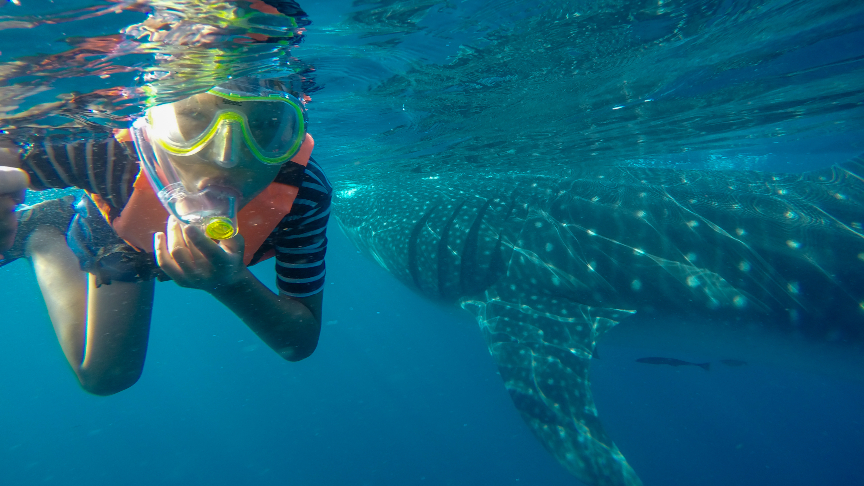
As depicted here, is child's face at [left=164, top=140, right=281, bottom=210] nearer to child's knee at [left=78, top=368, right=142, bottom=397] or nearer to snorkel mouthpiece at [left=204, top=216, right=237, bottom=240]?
snorkel mouthpiece at [left=204, top=216, right=237, bottom=240]

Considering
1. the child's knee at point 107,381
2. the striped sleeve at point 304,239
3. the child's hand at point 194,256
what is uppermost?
the child's hand at point 194,256

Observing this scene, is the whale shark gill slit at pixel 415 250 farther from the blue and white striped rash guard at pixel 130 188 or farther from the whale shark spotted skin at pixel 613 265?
the blue and white striped rash guard at pixel 130 188

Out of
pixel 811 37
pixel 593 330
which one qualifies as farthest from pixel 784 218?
pixel 593 330

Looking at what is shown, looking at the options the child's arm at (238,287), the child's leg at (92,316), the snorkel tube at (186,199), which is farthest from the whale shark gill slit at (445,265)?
the snorkel tube at (186,199)

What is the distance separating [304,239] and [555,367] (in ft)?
14.5

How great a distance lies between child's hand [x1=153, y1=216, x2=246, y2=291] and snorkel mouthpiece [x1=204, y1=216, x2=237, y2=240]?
0.04 metres

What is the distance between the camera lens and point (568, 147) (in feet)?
38.7

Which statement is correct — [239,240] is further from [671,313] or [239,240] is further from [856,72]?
[856,72]

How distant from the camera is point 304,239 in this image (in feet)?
8.36

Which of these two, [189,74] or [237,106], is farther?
[189,74]

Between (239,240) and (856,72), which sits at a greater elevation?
(856,72)

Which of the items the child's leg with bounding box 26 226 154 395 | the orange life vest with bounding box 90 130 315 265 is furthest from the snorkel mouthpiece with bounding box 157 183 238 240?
the child's leg with bounding box 26 226 154 395

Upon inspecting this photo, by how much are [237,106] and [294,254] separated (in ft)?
3.08

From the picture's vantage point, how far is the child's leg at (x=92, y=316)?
2.61 metres
